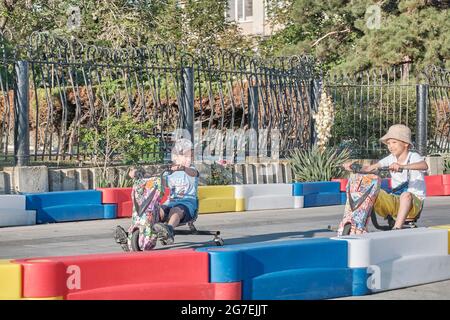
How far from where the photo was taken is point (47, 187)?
1494cm

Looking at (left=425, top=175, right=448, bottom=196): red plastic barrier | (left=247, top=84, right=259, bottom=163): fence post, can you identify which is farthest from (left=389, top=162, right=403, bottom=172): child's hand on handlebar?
(left=425, top=175, right=448, bottom=196): red plastic barrier

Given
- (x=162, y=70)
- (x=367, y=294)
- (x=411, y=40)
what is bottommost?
(x=367, y=294)

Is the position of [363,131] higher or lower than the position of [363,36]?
lower

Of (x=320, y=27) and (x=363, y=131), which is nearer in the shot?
(x=363, y=131)

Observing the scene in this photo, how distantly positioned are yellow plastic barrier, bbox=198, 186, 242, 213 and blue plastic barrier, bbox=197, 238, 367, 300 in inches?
291

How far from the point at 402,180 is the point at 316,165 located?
7.10m

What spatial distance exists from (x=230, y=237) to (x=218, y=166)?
5.13 metres

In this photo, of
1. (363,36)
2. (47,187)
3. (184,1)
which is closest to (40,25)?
(184,1)

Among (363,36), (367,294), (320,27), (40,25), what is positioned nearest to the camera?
(367,294)

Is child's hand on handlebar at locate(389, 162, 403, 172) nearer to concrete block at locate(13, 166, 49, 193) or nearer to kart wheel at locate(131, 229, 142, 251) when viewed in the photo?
kart wheel at locate(131, 229, 142, 251)

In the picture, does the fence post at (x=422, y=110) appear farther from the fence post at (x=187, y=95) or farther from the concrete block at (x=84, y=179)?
the concrete block at (x=84, y=179)

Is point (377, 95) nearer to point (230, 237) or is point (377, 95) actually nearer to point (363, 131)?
point (363, 131)

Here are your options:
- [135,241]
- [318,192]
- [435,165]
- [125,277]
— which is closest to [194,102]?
[318,192]
